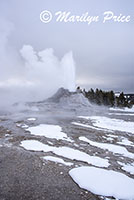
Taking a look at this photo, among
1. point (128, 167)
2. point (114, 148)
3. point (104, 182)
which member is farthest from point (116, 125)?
point (104, 182)

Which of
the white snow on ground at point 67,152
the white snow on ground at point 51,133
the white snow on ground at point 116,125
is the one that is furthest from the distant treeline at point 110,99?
the white snow on ground at point 67,152

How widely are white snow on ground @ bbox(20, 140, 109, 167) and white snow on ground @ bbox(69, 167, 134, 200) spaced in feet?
2.15

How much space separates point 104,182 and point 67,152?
2600 millimetres

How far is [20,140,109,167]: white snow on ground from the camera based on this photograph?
5457mm

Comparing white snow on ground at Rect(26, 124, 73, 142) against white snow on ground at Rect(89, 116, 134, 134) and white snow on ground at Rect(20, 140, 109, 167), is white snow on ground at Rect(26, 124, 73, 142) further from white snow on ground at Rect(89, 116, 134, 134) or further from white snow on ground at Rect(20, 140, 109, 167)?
white snow on ground at Rect(89, 116, 134, 134)

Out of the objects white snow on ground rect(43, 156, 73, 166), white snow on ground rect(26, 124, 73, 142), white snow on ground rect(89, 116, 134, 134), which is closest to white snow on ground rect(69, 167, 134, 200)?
white snow on ground rect(43, 156, 73, 166)

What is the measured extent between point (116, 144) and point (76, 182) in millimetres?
4782

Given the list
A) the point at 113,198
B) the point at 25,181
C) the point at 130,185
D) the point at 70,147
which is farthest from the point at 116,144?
the point at 25,181

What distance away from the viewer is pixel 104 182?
402 centimetres

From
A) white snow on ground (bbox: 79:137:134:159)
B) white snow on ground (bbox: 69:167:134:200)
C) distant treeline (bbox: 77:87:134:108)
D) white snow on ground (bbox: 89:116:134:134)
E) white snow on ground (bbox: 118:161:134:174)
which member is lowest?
white snow on ground (bbox: 89:116:134:134)

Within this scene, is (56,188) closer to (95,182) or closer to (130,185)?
(95,182)

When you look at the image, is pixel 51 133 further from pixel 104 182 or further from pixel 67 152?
pixel 104 182

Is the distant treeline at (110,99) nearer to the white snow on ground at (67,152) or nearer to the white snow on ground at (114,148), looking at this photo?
the white snow on ground at (114,148)

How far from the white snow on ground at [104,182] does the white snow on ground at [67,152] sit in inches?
25.8
